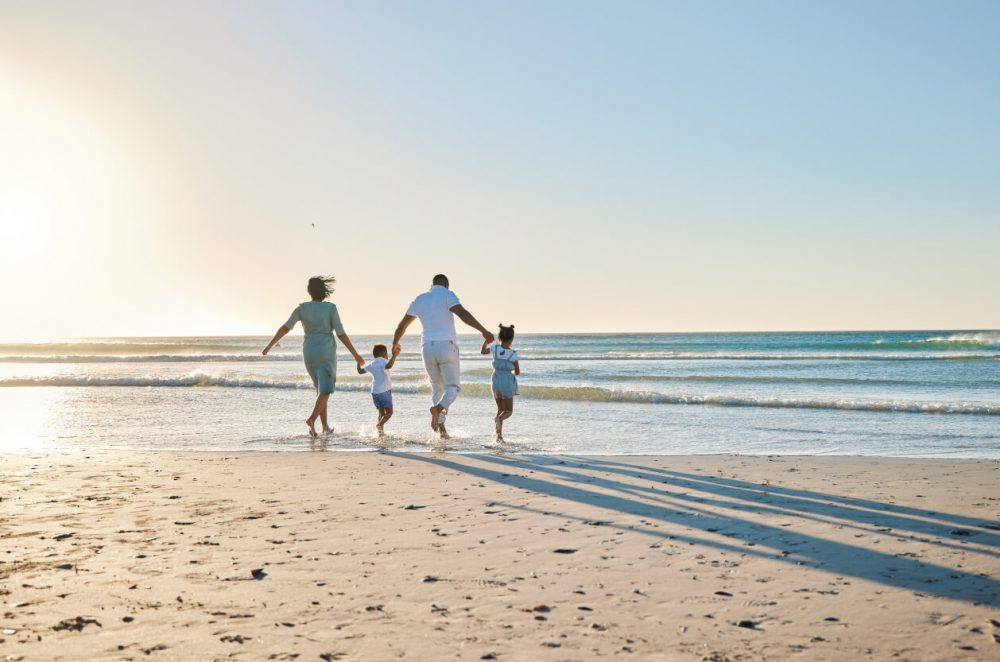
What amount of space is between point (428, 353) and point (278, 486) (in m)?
2.96

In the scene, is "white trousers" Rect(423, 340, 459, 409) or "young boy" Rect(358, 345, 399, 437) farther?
"young boy" Rect(358, 345, 399, 437)

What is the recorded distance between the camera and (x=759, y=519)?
5121mm

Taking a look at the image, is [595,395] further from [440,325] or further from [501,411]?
[440,325]

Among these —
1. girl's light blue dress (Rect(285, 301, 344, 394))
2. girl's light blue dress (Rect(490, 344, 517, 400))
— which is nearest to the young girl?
girl's light blue dress (Rect(490, 344, 517, 400))

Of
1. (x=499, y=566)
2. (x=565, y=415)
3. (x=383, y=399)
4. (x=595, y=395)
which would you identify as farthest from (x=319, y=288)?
(x=595, y=395)

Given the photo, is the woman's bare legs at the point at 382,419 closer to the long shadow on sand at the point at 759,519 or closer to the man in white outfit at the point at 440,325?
the man in white outfit at the point at 440,325

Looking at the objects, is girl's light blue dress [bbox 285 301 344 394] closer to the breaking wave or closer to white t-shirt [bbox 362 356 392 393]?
white t-shirt [bbox 362 356 392 393]

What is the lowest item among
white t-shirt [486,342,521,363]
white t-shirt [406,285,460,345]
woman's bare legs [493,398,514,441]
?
woman's bare legs [493,398,514,441]

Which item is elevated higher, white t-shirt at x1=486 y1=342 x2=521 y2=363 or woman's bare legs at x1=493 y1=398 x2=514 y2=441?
white t-shirt at x1=486 y1=342 x2=521 y2=363

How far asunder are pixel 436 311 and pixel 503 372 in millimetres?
1296

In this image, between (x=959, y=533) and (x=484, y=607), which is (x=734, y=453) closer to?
(x=959, y=533)

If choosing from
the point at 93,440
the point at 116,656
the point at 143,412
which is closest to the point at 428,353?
the point at 93,440

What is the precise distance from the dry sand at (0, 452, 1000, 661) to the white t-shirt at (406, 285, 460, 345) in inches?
91.0

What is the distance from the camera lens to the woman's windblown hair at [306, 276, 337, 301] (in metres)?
9.73
